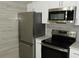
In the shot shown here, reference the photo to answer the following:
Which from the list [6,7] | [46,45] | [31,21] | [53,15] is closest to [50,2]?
[53,15]

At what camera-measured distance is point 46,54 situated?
7.04ft

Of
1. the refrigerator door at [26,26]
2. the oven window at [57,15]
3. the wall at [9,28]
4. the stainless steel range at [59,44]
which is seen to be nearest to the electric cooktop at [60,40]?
the stainless steel range at [59,44]

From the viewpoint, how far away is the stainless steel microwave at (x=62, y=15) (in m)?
1.78

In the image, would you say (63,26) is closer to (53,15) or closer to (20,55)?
(53,15)

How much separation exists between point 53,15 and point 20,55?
1.71 metres

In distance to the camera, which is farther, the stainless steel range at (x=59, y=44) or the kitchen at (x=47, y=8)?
the kitchen at (x=47, y=8)

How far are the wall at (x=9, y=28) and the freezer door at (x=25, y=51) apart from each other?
0.26 meters

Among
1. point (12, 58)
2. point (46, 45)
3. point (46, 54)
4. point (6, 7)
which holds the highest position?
point (6, 7)

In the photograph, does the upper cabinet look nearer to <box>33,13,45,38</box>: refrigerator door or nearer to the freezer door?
<box>33,13,45,38</box>: refrigerator door

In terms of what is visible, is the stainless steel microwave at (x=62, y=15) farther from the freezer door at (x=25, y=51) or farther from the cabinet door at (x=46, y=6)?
the freezer door at (x=25, y=51)

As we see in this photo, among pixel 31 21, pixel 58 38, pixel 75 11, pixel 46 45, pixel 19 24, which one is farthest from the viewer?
pixel 19 24

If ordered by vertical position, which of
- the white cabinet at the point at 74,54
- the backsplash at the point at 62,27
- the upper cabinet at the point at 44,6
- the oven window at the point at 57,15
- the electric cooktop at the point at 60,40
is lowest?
the white cabinet at the point at 74,54

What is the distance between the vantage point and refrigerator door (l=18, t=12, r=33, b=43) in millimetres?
2314

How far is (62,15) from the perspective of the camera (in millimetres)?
1926
